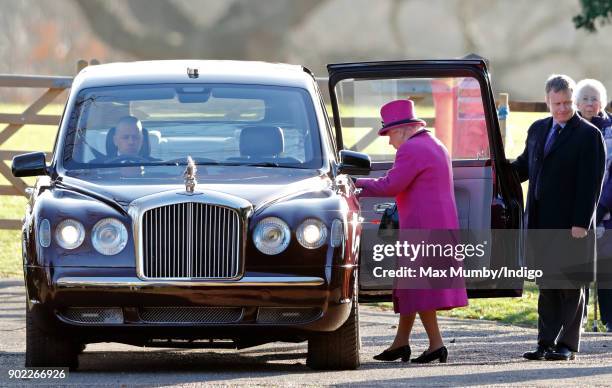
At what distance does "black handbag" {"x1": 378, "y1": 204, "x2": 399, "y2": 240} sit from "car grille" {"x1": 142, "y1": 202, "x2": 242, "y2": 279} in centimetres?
223

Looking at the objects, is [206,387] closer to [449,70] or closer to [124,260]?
[124,260]

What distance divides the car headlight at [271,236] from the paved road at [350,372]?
698 mm

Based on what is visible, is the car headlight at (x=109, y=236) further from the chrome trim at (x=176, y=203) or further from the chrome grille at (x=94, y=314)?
the chrome grille at (x=94, y=314)

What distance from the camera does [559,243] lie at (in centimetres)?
997

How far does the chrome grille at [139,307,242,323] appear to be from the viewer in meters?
8.57

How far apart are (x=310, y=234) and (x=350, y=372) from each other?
0.90m

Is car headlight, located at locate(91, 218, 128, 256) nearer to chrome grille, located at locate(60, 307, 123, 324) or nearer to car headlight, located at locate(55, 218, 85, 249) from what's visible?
car headlight, located at locate(55, 218, 85, 249)

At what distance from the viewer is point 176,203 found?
27.9 feet

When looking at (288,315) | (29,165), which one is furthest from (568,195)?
(29,165)

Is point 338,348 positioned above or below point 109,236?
below

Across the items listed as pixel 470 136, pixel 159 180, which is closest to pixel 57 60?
pixel 470 136

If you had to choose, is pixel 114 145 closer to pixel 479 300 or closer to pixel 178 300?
pixel 178 300

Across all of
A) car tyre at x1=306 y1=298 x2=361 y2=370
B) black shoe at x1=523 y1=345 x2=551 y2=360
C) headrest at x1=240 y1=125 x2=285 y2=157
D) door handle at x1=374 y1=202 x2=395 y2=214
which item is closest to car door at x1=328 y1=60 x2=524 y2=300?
door handle at x1=374 y1=202 x2=395 y2=214

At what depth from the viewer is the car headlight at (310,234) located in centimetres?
859
